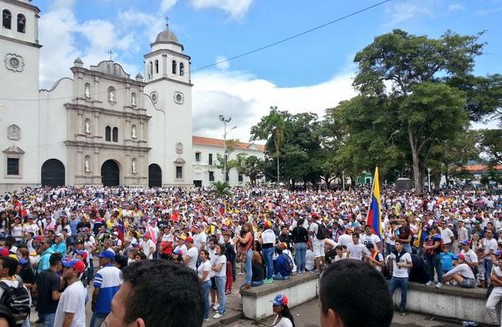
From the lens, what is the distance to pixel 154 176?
4844 cm

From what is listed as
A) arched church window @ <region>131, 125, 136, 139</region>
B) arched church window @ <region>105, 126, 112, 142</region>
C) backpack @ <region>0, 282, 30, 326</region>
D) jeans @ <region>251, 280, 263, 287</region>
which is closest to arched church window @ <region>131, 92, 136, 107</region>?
arched church window @ <region>131, 125, 136, 139</region>

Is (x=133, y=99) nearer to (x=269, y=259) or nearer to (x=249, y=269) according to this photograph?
(x=269, y=259)

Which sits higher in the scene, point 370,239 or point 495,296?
point 370,239

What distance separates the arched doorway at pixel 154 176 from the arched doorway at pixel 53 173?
34.8 feet

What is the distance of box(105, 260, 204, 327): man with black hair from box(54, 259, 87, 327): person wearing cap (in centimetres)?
345

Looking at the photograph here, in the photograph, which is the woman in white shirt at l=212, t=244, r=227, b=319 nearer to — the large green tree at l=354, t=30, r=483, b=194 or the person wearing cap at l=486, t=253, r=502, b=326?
the person wearing cap at l=486, t=253, r=502, b=326

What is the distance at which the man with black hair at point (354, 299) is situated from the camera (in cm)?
170

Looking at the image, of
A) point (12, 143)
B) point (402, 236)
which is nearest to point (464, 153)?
point (402, 236)

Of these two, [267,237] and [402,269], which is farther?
[267,237]

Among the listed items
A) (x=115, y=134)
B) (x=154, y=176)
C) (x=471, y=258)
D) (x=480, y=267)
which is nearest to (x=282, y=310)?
(x=471, y=258)

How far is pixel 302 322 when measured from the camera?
808 cm

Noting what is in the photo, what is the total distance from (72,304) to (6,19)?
40203mm

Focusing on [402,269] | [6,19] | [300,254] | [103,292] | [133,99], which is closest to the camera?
[103,292]

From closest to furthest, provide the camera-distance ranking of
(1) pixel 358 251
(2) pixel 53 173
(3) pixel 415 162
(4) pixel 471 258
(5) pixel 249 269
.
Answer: (4) pixel 471 258 → (5) pixel 249 269 → (1) pixel 358 251 → (3) pixel 415 162 → (2) pixel 53 173
